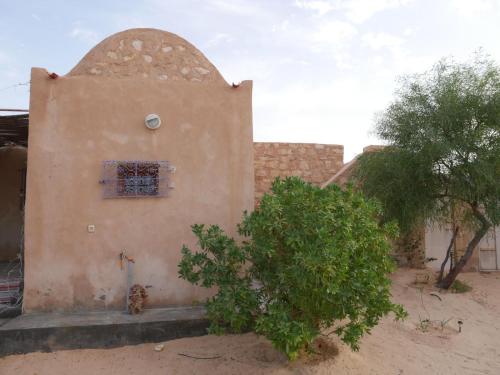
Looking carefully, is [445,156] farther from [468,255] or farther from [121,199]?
[121,199]

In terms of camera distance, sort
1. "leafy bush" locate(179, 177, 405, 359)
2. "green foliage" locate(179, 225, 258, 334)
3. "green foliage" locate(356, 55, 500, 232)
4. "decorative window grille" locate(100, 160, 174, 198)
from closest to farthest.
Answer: "leafy bush" locate(179, 177, 405, 359) < "green foliage" locate(179, 225, 258, 334) < "decorative window grille" locate(100, 160, 174, 198) < "green foliage" locate(356, 55, 500, 232)

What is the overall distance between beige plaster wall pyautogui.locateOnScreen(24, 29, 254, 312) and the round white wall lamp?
0.27 feet

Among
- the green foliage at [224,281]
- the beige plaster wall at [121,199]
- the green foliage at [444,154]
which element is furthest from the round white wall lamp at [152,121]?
the green foliage at [444,154]

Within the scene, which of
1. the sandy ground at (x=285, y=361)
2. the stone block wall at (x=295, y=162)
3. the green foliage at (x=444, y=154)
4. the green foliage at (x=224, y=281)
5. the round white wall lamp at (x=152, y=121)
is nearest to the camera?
the green foliage at (x=224, y=281)

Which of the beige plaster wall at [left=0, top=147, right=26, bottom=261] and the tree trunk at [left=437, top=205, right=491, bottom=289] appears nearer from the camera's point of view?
the tree trunk at [left=437, top=205, right=491, bottom=289]

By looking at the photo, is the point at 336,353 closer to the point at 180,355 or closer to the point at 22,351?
the point at 180,355

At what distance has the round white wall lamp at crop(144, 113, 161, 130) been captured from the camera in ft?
17.7

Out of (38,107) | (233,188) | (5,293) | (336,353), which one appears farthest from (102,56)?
(336,353)

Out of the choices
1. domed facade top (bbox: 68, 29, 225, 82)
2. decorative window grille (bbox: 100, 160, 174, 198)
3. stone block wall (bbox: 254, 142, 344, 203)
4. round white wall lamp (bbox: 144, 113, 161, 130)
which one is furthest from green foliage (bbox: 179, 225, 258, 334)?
stone block wall (bbox: 254, 142, 344, 203)

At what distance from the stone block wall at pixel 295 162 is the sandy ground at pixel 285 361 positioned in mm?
4615

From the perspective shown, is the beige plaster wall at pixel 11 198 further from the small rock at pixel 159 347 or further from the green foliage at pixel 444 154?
the green foliage at pixel 444 154

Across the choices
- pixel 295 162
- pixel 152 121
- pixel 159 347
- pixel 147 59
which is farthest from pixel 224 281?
pixel 295 162

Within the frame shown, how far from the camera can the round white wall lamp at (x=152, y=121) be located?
539cm

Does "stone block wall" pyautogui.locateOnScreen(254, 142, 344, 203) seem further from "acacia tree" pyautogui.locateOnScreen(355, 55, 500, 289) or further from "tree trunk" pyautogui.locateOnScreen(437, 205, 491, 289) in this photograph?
"tree trunk" pyautogui.locateOnScreen(437, 205, 491, 289)
